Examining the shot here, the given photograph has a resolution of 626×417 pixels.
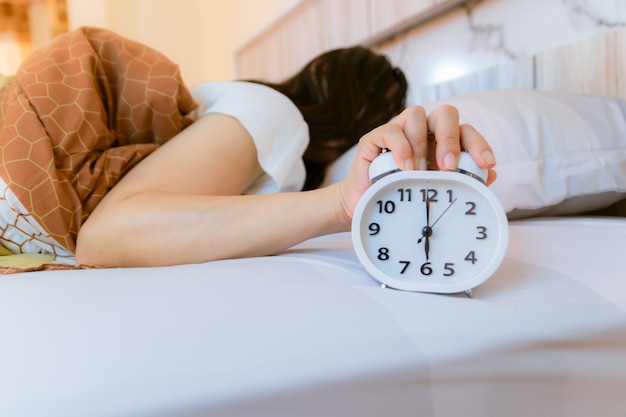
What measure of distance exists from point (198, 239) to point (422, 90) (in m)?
1.00

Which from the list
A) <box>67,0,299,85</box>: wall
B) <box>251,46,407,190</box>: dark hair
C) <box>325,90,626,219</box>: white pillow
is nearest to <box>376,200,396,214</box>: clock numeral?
<box>325,90,626,219</box>: white pillow

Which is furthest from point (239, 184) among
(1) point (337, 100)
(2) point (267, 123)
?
(1) point (337, 100)

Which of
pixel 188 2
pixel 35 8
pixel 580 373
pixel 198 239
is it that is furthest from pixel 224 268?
pixel 35 8

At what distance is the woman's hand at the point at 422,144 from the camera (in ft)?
1.50

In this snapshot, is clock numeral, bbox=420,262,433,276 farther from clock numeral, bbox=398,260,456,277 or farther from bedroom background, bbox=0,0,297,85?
bedroom background, bbox=0,0,297,85

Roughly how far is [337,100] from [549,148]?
0.47 metres

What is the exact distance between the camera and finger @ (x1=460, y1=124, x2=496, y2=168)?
455 mm

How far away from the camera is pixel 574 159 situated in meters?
0.74

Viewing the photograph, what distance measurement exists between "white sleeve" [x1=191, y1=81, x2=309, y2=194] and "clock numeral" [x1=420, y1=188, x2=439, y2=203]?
42 centimetres

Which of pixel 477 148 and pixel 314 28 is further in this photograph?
pixel 314 28

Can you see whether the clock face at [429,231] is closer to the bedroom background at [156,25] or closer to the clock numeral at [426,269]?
the clock numeral at [426,269]

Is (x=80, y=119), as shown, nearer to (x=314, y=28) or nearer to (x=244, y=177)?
(x=244, y=177)

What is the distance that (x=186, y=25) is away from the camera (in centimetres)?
325

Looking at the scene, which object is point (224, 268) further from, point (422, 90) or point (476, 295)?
point (422, 90)
